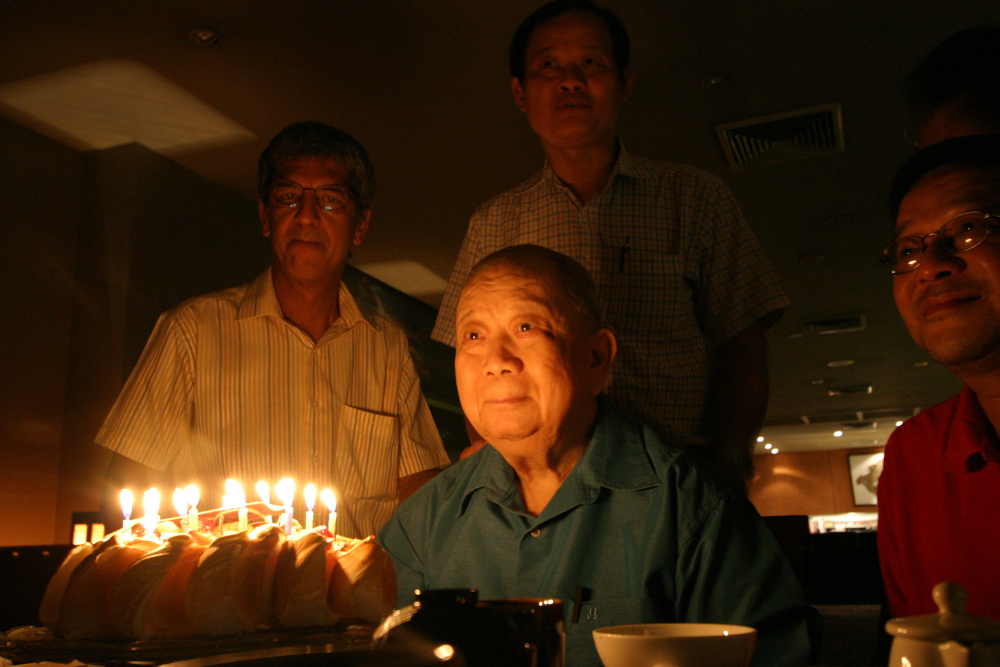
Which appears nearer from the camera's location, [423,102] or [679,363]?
[679,363]

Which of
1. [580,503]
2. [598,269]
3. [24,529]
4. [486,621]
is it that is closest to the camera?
[486,621]

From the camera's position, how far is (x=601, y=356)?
5.55ft

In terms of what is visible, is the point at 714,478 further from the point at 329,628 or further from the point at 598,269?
the point at 598,269

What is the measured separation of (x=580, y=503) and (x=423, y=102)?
3.62 m

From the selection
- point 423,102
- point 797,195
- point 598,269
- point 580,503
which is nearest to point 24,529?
point 423,102

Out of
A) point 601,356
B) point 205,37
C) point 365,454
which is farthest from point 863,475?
point 601,356

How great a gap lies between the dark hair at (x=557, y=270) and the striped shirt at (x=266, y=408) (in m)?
1.01

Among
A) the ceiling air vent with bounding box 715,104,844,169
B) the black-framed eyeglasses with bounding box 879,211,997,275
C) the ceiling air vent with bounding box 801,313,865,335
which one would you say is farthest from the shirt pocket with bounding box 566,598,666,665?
the ceiling air vent with bounding box 801,313,865,335

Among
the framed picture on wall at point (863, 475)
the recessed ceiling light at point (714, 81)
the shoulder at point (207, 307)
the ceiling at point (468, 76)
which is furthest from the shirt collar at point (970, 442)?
the framed picture on wall at point (863, 475)

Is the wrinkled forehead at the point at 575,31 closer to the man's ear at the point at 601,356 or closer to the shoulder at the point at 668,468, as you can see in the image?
the man's ear at the point at 601,356

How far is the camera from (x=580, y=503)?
1534 millimetres

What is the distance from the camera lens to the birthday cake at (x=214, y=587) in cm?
108

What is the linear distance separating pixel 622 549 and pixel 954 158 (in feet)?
3.48

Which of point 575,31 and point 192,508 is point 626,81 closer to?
point 575,31
